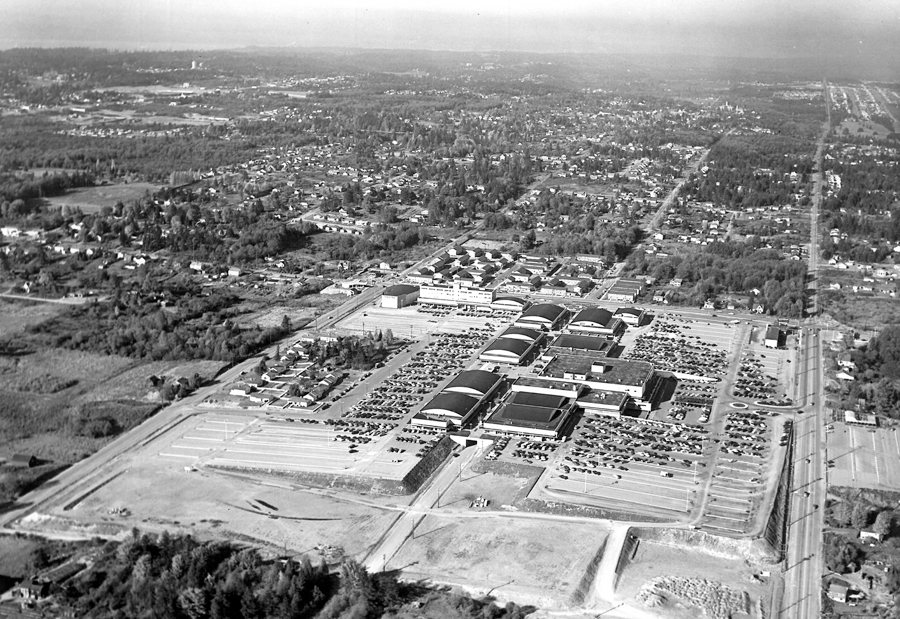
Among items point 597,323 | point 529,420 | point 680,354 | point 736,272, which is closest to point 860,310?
point 736,272

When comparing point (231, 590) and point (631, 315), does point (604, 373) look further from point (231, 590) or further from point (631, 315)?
point (231, 590)

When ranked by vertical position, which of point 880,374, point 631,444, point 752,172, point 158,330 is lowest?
point 631,444

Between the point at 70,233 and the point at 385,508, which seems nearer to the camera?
the point at 385,508

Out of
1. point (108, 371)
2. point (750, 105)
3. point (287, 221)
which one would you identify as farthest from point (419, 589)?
point (750, 105)

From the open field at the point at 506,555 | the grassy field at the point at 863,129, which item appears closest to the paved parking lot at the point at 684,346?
the open field at the point at 506,555

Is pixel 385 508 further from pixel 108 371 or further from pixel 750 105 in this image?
pixel 750 105

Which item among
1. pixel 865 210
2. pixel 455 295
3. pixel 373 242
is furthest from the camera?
pixel 865 210

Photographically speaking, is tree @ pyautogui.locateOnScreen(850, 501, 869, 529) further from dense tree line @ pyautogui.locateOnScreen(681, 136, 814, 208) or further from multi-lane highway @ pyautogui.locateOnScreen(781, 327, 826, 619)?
dense tree line @ pyautogui.locateOnScreen(681, 136, 814, 208)
